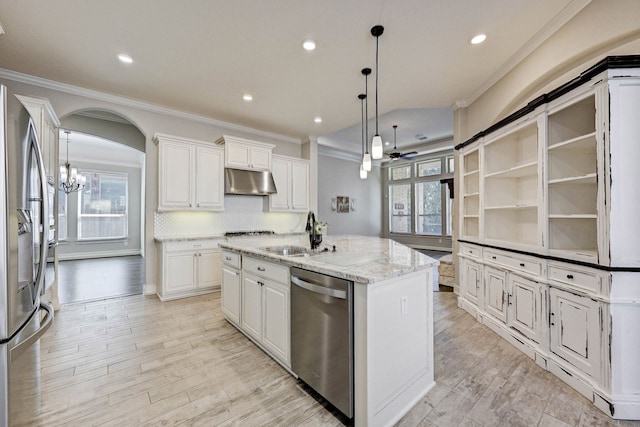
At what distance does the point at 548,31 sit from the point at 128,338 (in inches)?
206

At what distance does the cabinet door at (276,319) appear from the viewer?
2.13m

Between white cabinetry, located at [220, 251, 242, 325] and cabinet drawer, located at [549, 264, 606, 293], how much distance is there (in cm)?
285

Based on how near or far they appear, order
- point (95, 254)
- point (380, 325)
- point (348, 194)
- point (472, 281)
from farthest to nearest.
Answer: point (348, 194) < point (95, 254) < point (472, 281) < point (380, 325)

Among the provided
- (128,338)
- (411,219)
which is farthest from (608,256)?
(411,219)

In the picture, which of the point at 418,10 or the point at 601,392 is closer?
the point at 601,392

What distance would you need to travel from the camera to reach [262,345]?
249 cm

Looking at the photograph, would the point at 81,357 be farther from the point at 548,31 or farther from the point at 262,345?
A: the point at 548,31

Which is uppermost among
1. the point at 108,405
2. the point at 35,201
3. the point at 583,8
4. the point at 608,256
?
the point at 583,8

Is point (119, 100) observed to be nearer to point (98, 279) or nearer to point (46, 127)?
point (46, 127)

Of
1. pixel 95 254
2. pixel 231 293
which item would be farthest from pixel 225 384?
pixel 95 254

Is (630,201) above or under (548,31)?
under

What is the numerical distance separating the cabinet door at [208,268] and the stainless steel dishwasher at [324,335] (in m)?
2.87

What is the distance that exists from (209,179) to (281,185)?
5.02 feet

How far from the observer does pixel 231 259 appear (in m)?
2.93
